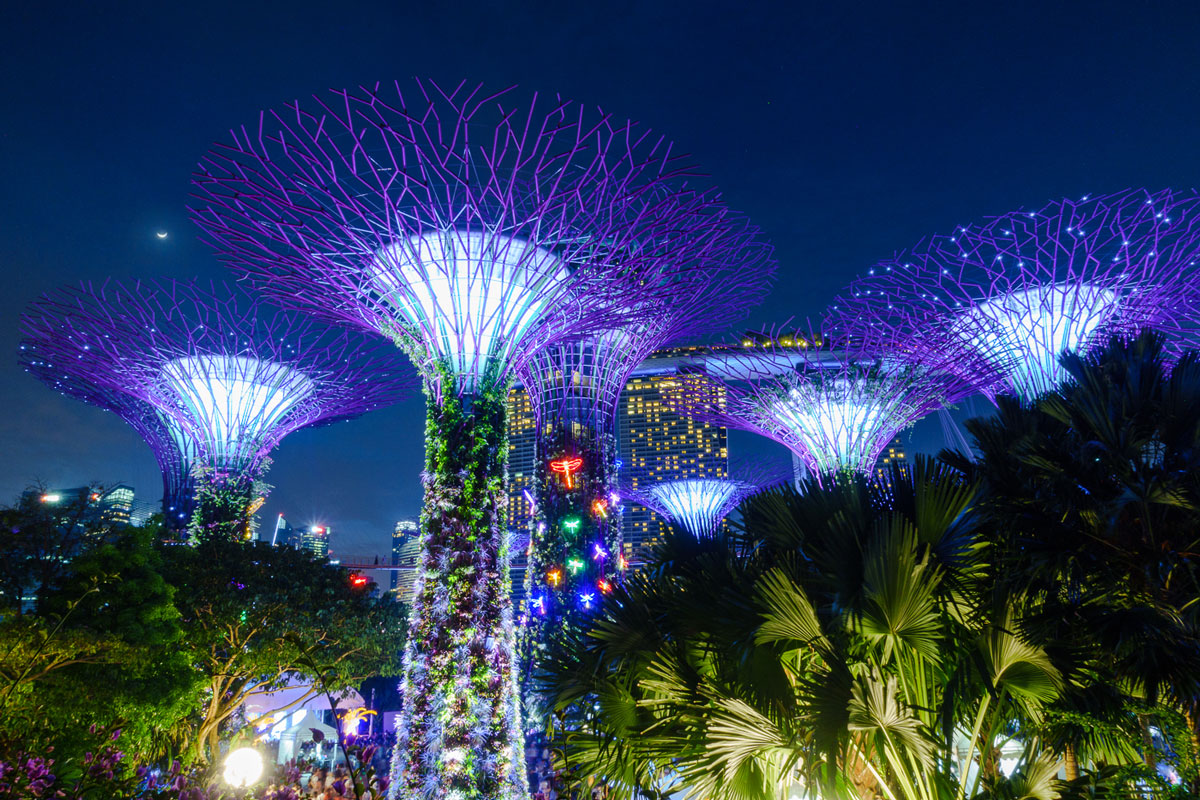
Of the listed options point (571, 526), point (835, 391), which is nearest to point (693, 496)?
point (835, 391)

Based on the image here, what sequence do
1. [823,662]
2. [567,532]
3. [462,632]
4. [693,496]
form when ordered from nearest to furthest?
[823,662]
[462,632]
[567,532]
[693,496]

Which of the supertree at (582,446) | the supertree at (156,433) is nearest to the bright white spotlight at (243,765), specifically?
the supertree at (582,446)

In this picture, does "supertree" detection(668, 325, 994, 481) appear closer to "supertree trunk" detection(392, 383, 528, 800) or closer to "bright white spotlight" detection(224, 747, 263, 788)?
"supertree trunk" detection(392, 383, 528, 800)

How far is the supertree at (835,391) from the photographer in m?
20.2

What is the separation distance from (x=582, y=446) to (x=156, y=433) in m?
14.1

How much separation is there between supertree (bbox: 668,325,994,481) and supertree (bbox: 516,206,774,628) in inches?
173

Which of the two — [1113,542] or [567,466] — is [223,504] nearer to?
[567,466]

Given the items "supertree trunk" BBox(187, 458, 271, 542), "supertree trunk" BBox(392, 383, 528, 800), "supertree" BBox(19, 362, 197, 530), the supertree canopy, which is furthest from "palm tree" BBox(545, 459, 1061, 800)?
the supertree canopy

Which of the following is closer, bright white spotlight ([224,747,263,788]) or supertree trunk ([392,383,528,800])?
bright white spotlight ([224,747,263,788])

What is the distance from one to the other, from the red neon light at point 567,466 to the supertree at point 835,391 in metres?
6.47

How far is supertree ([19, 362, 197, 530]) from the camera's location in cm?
2078

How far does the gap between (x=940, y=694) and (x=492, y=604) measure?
19.6 feet

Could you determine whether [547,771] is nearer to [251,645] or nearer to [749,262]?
[251,645]

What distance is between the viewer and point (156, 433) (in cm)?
2255
